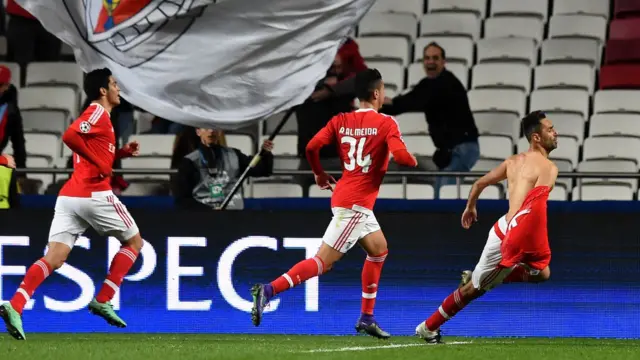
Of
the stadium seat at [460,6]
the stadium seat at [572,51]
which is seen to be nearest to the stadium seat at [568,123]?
the stadium seat at [572,51]

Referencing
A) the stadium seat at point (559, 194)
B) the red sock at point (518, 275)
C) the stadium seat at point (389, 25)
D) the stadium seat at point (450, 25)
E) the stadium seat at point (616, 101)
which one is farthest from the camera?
the stadium seat at point (389, 25)

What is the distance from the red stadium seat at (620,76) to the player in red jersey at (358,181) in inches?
238

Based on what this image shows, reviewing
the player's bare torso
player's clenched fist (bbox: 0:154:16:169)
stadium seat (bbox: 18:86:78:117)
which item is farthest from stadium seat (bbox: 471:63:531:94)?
player's clenched fist (bbox: 0:154:16:169)

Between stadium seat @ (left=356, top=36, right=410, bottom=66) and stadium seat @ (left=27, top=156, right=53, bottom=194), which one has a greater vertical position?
stadium seat @ (left=356, top=36, right=410, bottom=66)

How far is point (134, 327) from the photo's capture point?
1204cm

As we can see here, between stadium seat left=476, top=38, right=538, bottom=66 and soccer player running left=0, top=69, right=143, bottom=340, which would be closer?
soccer player running left=0, top=69, right=143, bottom=340

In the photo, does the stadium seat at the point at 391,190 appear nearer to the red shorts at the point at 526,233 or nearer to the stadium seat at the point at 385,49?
the stadium seat at the point at 385,49

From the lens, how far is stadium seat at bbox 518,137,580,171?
49.3 feet

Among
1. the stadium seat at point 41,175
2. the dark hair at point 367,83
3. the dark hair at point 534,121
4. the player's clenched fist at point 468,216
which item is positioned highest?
the dark hair at point 367,83

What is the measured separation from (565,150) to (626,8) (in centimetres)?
255

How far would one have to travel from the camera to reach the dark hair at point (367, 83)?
10758 mm

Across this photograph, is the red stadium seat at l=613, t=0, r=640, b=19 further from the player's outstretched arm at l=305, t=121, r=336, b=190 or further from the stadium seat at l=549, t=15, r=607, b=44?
the player's outstretched arm at l=305, t=121, r=336, b=190

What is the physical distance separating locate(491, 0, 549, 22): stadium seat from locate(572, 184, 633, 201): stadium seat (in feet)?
10.5

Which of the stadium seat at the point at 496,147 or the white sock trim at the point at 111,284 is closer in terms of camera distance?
the white sock trim at the point at 111,284
